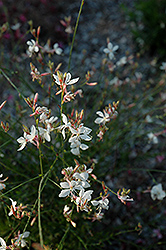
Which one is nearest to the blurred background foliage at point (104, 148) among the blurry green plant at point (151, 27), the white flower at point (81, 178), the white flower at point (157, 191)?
the blurry green plant at point (151, 27)

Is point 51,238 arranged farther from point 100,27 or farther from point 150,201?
point 100,27

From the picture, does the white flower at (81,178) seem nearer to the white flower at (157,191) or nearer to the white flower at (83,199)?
the white flower at (83,199)

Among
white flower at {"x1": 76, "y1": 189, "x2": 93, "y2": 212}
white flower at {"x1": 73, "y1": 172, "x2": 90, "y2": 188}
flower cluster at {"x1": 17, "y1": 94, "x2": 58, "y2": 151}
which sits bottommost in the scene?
white flower at {"x1": 76, "y1": 189, "x2": 93, "y2": 212}

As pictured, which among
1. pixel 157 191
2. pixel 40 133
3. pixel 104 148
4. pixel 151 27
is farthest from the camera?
pixel 151 27

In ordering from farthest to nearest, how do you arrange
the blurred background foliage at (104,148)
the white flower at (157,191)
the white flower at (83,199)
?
1. the blurred background foliage at (104,148)
2. the white flower at (157,191)
3. the white flower at (83,199)

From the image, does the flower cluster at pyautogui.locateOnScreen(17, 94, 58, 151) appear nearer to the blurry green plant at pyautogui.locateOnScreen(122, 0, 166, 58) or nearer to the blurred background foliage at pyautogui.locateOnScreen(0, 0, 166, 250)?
the blurred background foliage at pyautogui.locateOnScreen(0, 0, 166, 250)

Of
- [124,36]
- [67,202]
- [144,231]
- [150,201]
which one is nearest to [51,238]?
[67,202]

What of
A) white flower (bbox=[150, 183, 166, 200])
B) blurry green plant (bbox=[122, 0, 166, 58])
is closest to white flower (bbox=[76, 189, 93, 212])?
white flower (bbox=[150, 183, 166, 200])

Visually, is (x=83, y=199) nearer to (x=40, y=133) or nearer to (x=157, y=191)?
(x=40, y=133)

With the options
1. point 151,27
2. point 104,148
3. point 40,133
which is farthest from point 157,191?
point 151,27
